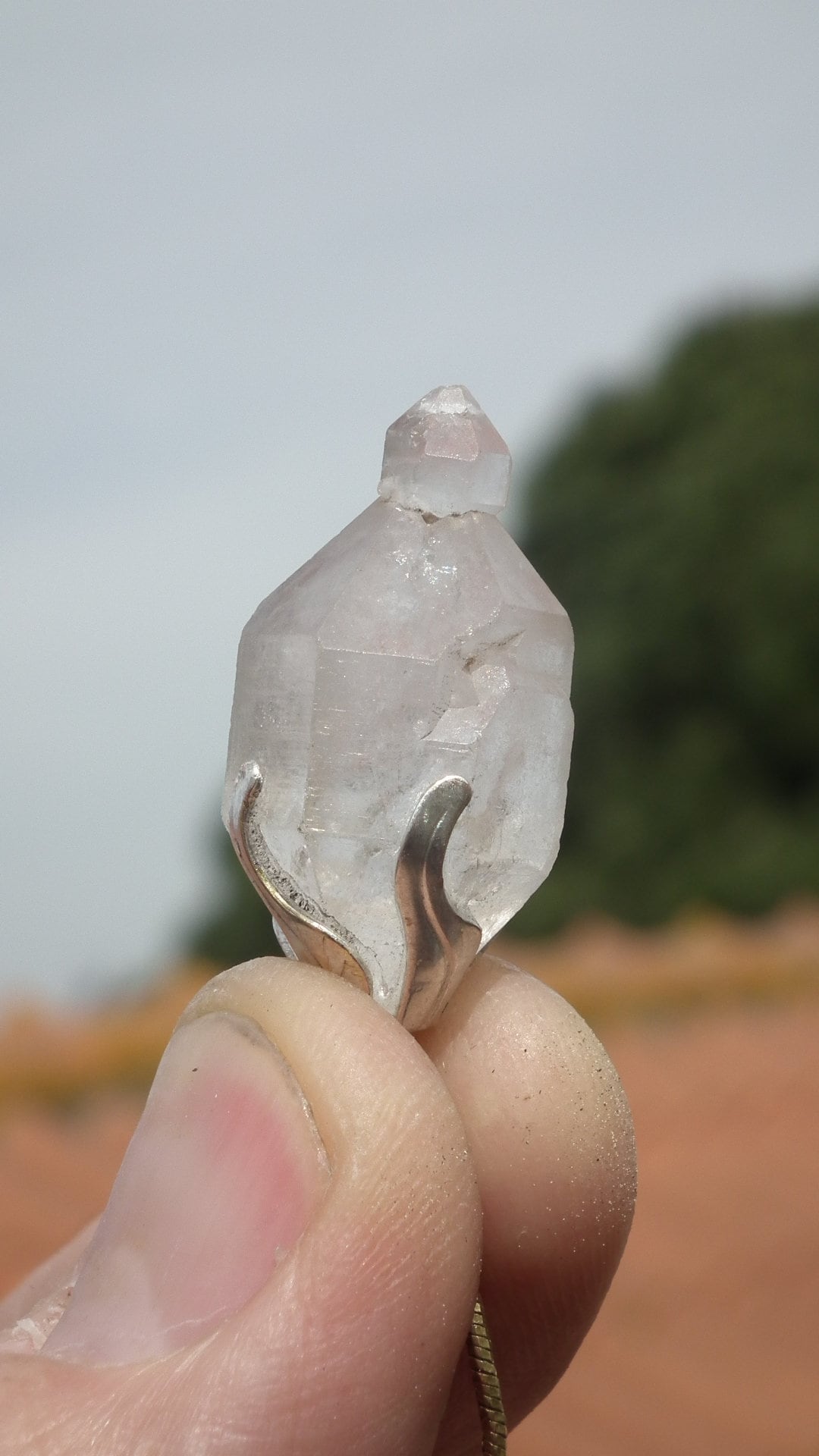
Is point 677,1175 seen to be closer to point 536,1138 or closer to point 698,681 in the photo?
point 536,1138

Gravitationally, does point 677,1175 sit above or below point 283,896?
below

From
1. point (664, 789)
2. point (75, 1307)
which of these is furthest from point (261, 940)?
point (75, 1307)

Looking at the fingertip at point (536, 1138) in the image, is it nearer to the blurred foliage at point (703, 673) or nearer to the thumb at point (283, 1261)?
the thumb at point (283, 1261)

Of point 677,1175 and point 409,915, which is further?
point 677,1175

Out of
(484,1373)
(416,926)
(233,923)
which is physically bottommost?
(233,923)

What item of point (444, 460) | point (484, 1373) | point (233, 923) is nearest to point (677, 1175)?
point (484, 1373)

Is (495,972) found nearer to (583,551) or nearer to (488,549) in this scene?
(488,549)
